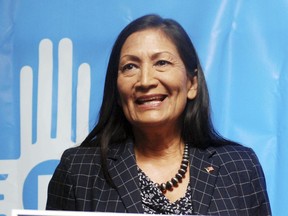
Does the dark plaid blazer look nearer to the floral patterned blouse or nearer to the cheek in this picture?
the floral patterned blouse

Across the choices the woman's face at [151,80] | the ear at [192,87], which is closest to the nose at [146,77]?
the woman's face at [151,80]

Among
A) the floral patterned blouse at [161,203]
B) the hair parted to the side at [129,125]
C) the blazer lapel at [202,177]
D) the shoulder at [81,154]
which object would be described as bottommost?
the floral patterned blouse at [161,203]

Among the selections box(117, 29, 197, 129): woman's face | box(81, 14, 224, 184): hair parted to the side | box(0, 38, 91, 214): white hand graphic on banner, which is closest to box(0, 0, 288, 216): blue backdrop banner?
box(0, 38, 91, 214): white hand graphic on banner

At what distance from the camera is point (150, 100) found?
105cm

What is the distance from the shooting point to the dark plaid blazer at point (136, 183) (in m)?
1.03

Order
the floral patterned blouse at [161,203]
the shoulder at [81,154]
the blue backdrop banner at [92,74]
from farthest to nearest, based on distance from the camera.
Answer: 1. the blue backdrop banner at [92,74]
2. the shoulder at [81,154]
3. the floral patterned blouse at [161,203]

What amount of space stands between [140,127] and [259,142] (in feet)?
1.55

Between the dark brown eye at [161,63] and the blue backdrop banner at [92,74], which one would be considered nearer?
the dark brown eye at [161,63]

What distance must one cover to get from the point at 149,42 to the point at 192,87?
167 mm

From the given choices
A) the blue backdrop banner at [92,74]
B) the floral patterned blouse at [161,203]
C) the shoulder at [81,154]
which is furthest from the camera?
the blue backdrop banner at [92,74]

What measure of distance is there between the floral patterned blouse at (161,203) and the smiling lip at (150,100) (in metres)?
0.17

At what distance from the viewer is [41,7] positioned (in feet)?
4.92

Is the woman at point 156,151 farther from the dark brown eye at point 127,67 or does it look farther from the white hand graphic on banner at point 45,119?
the white hand graphic on banner at point 45,119

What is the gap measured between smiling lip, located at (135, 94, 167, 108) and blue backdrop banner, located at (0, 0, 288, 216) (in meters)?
0.41
